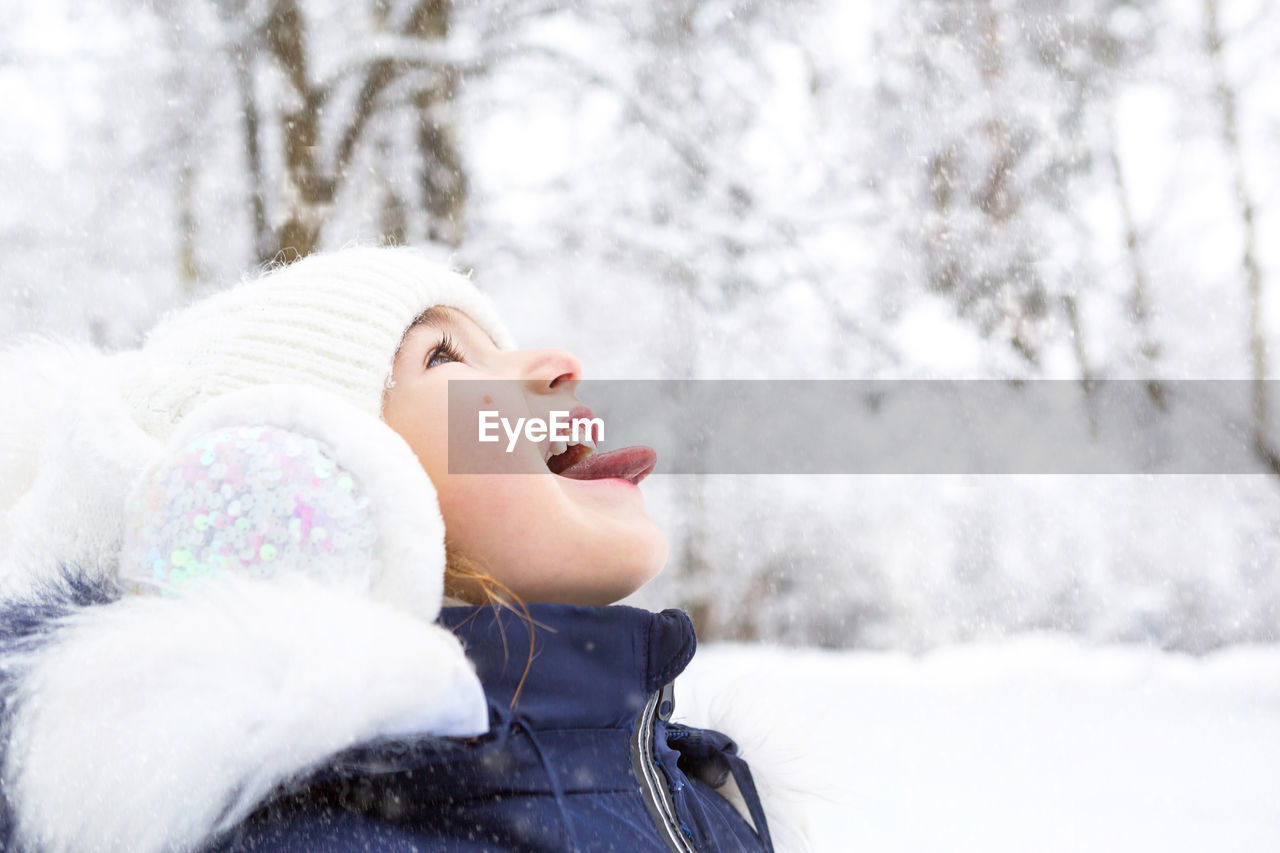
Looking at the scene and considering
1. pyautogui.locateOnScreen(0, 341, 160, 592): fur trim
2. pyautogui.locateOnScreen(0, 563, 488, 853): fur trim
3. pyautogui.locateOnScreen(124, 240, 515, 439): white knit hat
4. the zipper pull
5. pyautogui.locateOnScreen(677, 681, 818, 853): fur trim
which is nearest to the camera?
pyautogui.locateOnScreen(0, 563, 488, 853): fur trim

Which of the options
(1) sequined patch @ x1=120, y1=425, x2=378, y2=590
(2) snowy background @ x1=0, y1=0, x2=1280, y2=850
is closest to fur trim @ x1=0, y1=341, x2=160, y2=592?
(1) sequined patch @ x1=120, y1=425, x2=378, y2=590

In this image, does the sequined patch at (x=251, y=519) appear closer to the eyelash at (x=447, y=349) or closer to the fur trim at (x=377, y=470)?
the fur trim at (x=377, y=470)

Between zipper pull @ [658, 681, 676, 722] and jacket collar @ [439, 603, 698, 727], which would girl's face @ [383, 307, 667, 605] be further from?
zipper pull @ [658, 681, 676, 722]

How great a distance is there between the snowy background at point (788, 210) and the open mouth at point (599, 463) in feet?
6.38

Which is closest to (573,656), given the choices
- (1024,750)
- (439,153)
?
(1024,750)

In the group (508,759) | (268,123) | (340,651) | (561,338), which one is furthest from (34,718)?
(561,338)

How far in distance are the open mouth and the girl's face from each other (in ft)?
0.20

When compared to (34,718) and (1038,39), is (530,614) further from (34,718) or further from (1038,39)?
(1038,39)

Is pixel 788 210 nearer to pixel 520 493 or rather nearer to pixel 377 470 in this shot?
pixel 520 493

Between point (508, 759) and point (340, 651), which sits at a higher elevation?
point (340, 651)

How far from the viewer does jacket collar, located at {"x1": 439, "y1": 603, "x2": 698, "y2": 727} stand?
0.74 m

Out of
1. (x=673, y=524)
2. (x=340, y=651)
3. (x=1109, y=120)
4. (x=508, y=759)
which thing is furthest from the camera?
(x=673, y=524)

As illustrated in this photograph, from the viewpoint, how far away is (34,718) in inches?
24.0

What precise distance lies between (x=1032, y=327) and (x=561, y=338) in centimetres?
252
